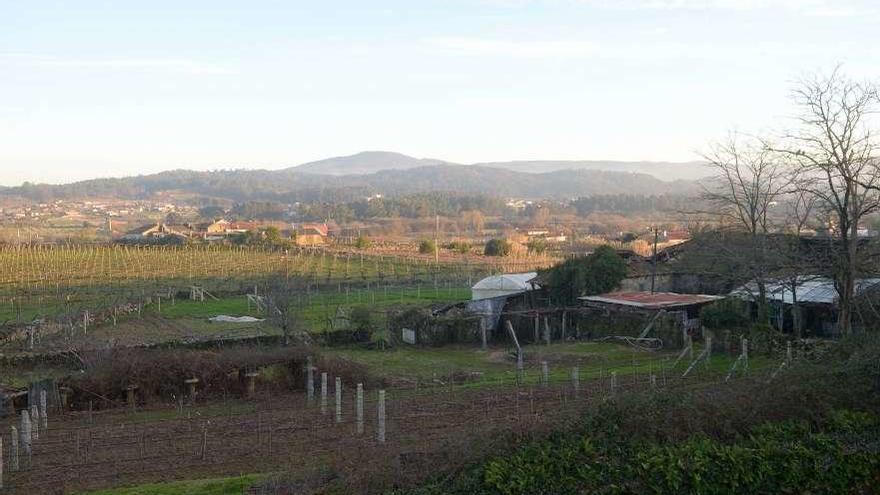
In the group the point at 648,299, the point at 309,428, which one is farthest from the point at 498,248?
the point at 309,428

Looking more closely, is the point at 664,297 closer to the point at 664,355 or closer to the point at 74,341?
the point at 664,355

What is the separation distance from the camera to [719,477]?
10648mm

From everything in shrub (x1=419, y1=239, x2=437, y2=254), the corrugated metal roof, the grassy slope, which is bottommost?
shrub (x1=419, y1=239, x2=437, y2=254)

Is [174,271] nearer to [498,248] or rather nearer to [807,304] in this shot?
[498,248]

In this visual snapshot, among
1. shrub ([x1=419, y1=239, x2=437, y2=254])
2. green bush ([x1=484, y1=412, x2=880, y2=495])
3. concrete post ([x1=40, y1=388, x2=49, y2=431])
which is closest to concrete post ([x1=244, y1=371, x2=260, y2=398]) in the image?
concrete post ([x1=40, y1=388, x2=49, y2=431])

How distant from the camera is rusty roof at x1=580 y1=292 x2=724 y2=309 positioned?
96.3 ft

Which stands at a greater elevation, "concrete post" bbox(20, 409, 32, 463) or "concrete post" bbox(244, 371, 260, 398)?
"concrete post" bbox(20, 409, 32, 463)

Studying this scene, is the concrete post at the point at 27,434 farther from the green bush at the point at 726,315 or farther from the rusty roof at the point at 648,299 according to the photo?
the green bush at the point at 726,315

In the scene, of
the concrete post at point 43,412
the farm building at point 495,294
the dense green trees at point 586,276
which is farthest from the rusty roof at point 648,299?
the concrete post at point 43,412

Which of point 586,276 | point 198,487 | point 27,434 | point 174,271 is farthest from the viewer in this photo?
point 174,271

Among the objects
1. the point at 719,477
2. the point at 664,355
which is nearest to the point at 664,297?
the point at 664,355

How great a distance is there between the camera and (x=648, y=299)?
31.1 metres

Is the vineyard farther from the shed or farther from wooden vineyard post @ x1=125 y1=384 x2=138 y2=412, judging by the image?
wooden vineyard post @ x1=125 y1=384 x2=138 y2=412

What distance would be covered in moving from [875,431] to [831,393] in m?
0.91
